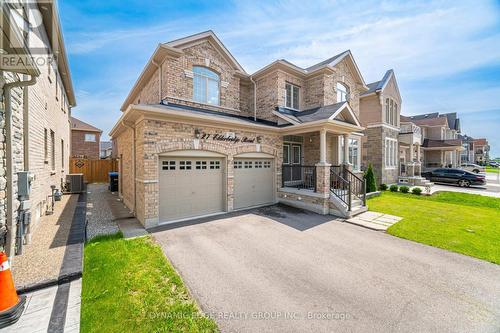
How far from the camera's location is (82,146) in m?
26.9

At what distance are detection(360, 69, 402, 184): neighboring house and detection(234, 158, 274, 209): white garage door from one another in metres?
11.1

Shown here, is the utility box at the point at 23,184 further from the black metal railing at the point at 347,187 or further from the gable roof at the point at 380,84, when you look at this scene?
the gable roof at the point at 380,84

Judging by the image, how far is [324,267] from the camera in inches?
185

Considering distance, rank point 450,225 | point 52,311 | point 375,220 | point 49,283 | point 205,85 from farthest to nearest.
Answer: point 205,85, point 375,220, point 450,225, point 49,283, point 52,311

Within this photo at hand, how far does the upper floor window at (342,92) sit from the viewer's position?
553 inches

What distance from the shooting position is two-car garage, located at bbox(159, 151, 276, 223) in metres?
7.54

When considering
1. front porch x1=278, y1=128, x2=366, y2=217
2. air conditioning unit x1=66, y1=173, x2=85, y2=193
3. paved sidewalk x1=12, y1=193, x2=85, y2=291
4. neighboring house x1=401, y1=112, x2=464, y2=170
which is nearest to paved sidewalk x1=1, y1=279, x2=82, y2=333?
paved sidewalk x1=12, y1=193, x2=85, y2=291

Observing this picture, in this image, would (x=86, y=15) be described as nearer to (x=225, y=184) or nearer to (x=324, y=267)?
(x=225, y=184)

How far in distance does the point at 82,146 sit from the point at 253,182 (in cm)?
2730

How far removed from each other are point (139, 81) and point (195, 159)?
7.73 m

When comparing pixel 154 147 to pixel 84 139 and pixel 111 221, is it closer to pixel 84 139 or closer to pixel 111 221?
pixel 111 221

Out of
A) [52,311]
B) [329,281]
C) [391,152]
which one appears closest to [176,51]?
[52,311]

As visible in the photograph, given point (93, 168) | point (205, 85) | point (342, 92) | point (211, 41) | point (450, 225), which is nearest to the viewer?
point (450, 225)

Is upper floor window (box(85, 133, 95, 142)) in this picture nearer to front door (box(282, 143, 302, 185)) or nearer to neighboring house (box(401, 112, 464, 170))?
front door (box(282, 143, 302, 185))
